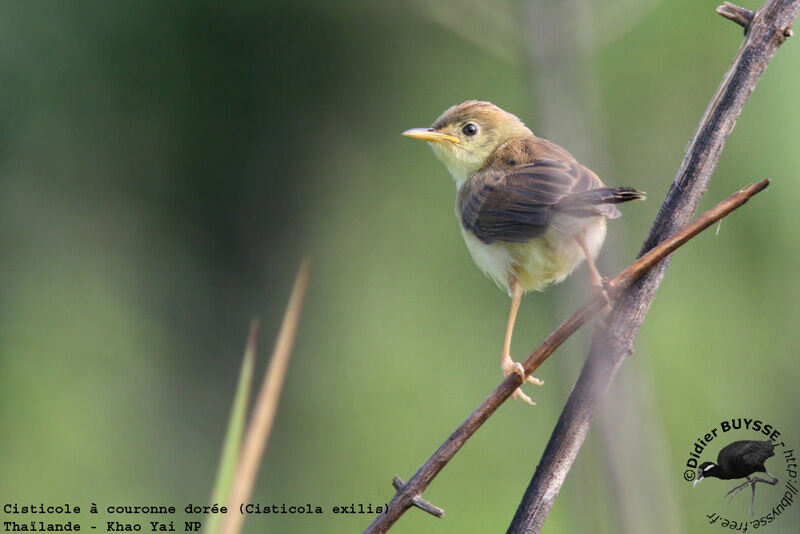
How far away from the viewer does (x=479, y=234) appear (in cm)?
280

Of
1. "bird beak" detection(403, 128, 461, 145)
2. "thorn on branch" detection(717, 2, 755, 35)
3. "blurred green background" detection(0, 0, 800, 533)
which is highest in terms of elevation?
"blurred green background" detection(0, 0, 800, 533)

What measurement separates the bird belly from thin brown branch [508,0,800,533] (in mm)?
736

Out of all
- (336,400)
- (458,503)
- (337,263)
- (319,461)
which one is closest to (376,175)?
(337,263)

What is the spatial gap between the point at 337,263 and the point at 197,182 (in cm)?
225

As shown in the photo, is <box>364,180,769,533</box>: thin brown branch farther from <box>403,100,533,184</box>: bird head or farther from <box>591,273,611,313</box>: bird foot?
<box>403,100,533,184</box>: bird head

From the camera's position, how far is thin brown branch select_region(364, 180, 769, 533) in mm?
1489

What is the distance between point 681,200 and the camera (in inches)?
65.9

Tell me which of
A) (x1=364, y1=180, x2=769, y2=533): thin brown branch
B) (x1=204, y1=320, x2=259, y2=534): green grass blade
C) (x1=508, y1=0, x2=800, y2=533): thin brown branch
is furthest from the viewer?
(x1=204, y1=320, x2=259, y2=534): green grass blade

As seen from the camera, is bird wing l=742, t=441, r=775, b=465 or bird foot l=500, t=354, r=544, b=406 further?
bird wing l=742, t=441, r=775, b=465

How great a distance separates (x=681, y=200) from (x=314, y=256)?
866cm

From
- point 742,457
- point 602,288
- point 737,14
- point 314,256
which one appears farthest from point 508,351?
point 314,256

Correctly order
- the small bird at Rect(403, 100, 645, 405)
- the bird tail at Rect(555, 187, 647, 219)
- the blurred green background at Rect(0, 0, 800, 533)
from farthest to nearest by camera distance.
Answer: the blurred green background at Rect(0, 0, 800, 533), the small bird at Rect(403, 100, 645, 405), the bird tail at Rect(555, 187, 647, 219)

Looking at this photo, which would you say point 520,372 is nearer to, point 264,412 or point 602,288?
point 602,288

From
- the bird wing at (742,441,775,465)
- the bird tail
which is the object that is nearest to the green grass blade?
the bird tail
